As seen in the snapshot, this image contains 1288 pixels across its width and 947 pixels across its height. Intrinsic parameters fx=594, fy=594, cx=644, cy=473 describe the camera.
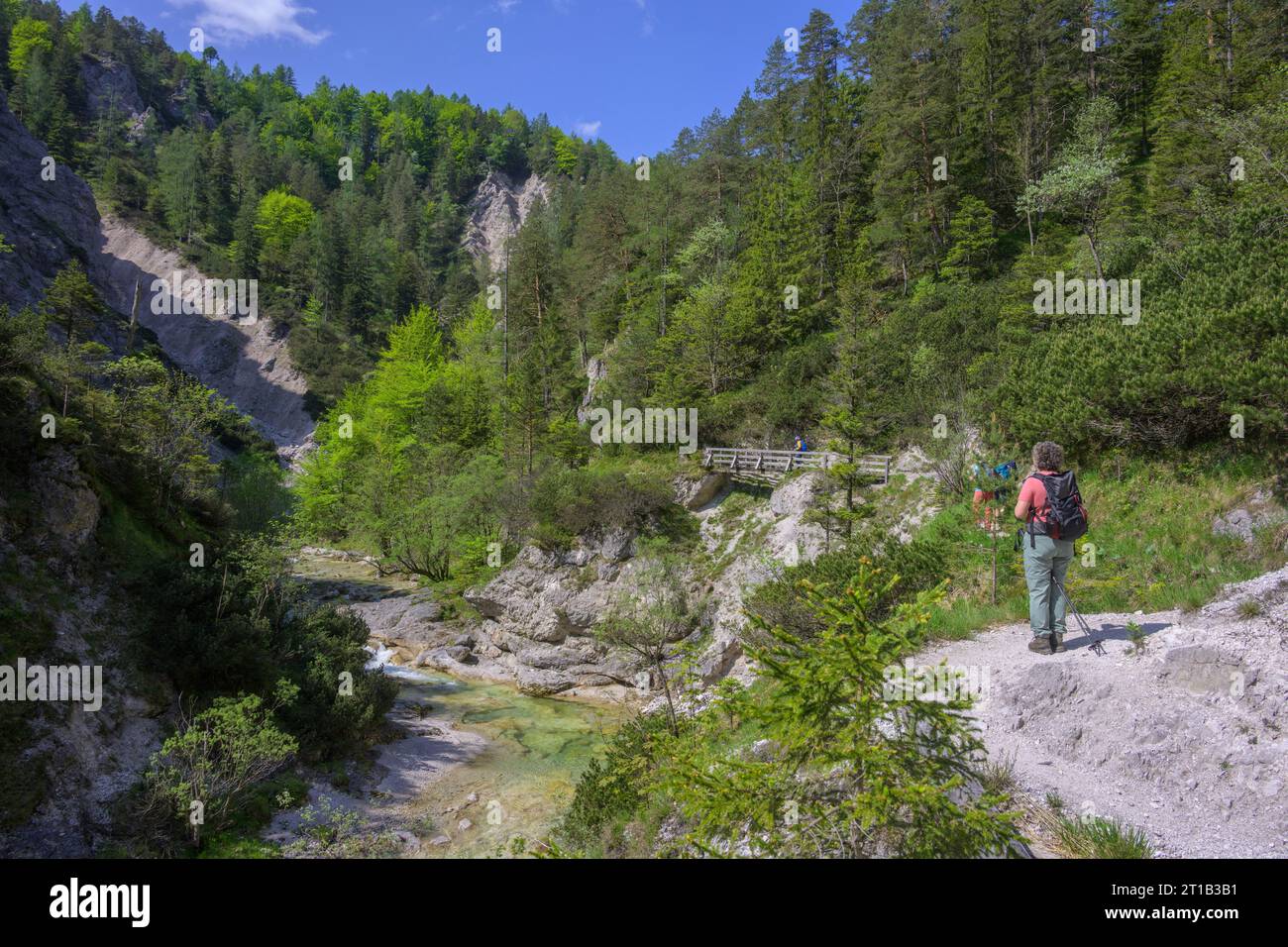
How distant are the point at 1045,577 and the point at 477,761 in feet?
51.2

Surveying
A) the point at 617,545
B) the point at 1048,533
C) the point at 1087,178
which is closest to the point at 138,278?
the point at 617,545

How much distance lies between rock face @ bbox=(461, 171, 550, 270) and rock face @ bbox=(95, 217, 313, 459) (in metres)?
54.0

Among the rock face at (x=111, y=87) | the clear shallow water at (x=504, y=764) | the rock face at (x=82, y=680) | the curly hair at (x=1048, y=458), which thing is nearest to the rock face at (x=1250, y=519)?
the curly hair at (x=1048, y=458)

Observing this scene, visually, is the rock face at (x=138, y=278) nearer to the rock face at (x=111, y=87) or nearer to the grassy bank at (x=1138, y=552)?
the rock face at (x=111, y=87)

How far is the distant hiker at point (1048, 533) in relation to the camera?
6.86 metres

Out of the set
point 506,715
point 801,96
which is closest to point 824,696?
point 506,715

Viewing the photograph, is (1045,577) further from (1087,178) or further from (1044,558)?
(1087,178)

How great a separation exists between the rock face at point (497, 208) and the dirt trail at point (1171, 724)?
122071 millimetres

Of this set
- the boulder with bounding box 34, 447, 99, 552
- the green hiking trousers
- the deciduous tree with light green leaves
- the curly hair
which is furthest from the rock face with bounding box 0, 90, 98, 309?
the deciduous tree with light green leaves

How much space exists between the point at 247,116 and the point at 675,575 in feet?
464

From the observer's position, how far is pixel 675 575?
24469 millimetres

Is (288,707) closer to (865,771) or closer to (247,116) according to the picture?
(865,771)

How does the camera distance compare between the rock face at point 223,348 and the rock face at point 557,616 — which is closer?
the rock face at point 557,616

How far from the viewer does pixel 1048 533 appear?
695cm
